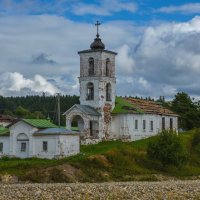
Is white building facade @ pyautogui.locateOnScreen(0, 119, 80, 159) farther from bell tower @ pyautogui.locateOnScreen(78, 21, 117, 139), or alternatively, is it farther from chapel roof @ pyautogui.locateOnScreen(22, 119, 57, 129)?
bell tower @ pyautogui.locateOnScreen(78, 21, 117, 139)

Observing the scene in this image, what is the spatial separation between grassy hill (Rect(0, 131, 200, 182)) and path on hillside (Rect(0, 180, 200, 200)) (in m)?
5.92

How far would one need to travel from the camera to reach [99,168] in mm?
53312

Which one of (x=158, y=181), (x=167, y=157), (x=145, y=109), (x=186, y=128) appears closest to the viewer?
(x=158, y=181)

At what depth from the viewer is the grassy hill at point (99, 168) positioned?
50.8 metres

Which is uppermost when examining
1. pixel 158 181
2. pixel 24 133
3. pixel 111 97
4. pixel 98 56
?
pixel 98 56

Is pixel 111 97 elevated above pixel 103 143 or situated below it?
above

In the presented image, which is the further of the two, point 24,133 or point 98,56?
point 98,56

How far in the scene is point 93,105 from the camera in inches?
2694

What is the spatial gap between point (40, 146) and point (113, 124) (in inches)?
480

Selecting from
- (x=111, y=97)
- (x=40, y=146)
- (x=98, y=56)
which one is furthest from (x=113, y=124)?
(x=40, y=146)

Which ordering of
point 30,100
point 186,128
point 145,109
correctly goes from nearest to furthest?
point 145,109 < point 186,128 < point 30,100

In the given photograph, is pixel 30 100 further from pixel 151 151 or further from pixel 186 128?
pixel 151 151

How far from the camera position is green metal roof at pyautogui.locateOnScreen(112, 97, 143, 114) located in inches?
2726

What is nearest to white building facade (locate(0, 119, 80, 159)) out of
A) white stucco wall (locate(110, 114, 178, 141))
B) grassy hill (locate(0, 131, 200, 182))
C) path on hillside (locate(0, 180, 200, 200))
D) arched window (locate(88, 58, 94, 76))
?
grassy hill (locate(0, 131, 200, 182))
